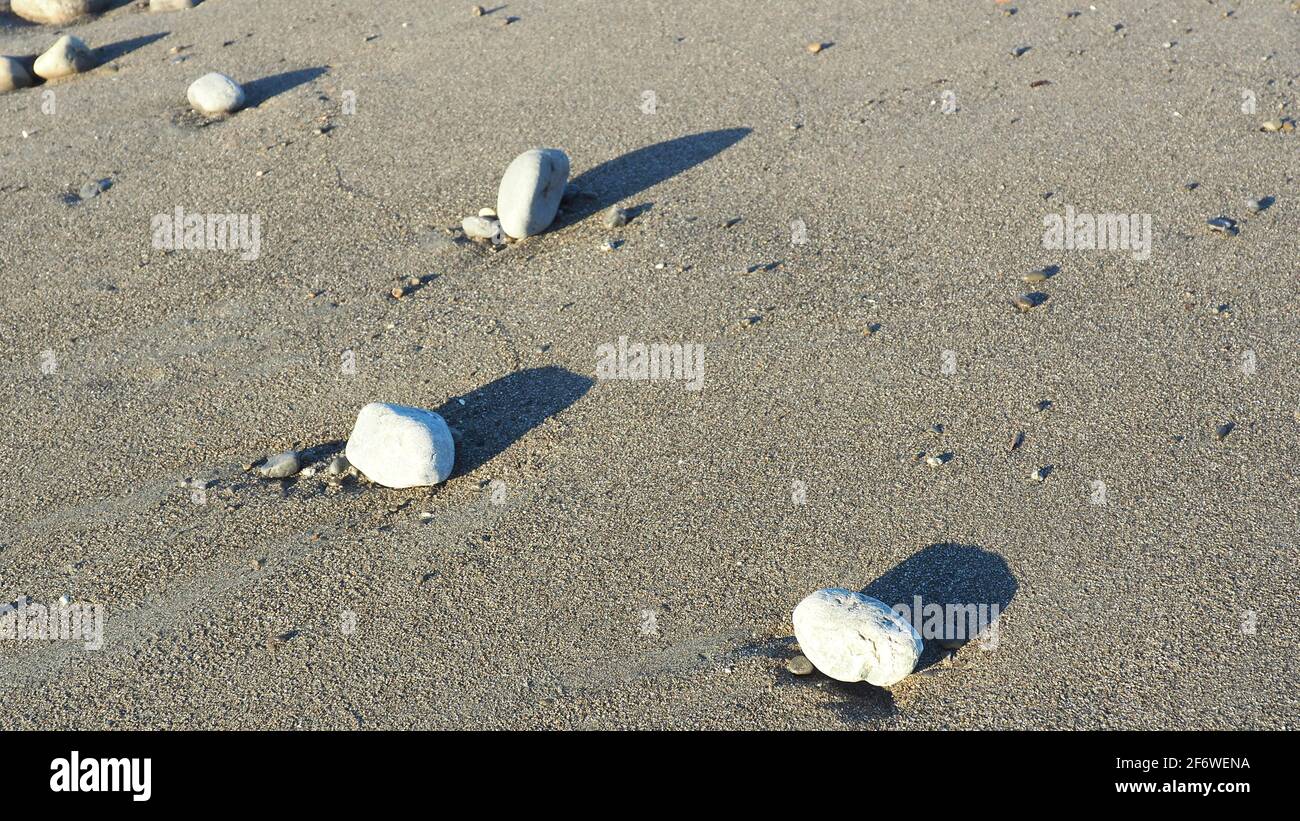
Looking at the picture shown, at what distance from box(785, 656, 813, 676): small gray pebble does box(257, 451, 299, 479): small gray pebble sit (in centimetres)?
269

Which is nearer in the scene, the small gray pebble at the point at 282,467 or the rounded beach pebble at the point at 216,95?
the small gray pebble at the point at 282,467

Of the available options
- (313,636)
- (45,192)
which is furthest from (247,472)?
(45,192)

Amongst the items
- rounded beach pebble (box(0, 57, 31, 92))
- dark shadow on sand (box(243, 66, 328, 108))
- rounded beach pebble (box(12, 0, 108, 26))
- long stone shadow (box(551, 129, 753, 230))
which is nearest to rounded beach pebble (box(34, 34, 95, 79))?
rounded beach pebble (box(0, 57, 31, 92))

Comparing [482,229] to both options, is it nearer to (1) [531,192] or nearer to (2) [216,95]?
(1) [531,192]

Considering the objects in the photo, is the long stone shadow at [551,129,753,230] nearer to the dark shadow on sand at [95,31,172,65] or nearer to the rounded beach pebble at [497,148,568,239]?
the rounded beach pebble at [497,148,568,239]

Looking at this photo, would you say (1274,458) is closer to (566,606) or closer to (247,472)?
(566,606)

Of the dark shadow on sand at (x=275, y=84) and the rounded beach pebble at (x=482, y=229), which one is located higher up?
the dark shadow on sand at (x=275, y=84)

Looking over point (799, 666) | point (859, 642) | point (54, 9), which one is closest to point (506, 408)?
point (799, 666)

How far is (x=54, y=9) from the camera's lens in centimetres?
1051

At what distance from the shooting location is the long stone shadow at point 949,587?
4.76 metres

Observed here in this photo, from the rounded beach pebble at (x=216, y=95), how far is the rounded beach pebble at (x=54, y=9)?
2.74 metres

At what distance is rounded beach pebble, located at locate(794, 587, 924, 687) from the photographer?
450 centimetres

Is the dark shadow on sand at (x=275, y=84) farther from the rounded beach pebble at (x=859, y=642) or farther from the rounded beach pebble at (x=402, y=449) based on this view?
the rounded beach pebble at (x=859, y=642)

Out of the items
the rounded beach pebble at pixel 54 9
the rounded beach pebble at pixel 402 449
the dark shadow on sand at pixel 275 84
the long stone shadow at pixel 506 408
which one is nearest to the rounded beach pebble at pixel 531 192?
the long stone shadow at pixel 506 408
